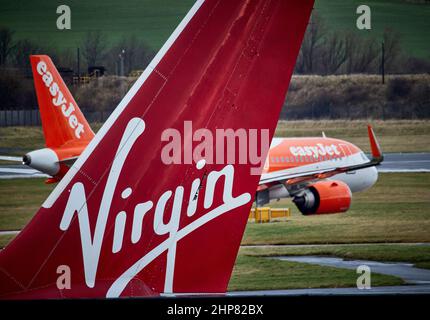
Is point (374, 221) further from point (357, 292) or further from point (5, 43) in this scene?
point (357, 292)

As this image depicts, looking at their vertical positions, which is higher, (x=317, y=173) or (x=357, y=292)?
(x=357, y=292)

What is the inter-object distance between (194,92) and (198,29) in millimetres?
366

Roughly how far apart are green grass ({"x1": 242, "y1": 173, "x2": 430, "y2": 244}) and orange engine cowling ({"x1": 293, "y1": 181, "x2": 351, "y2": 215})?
7.1 inches

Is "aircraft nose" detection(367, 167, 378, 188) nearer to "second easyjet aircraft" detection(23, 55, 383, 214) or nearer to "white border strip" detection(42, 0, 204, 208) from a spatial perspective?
"second easyjet aircraft" detection(23, 55, 383, 214)

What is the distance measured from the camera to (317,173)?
22078 millimetres

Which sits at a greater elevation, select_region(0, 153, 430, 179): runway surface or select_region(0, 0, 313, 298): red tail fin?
select_region(0, 0, 313, 298): red tail fin

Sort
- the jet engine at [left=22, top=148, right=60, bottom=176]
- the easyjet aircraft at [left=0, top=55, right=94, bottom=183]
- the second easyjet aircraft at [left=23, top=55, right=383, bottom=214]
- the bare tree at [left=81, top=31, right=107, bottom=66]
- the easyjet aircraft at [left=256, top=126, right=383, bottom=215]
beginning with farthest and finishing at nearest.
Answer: the easyjet aircraft at [left=256, top=126, right=383, bottom=215] < the jet engine at [left=22, top=148, right=60, bottom=176] < the second easyjet aircraft at [left=23, top=55, right=383, bottom=214] < the easyjet aircraft at [left=0, top=55, right=94, bottom=183] < the bare tree at [left=81, top=31, right=107, bottom=66]

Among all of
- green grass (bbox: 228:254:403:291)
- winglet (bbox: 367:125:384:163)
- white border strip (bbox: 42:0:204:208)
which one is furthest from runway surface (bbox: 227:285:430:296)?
winglet (bbox: 367:125:384:163)

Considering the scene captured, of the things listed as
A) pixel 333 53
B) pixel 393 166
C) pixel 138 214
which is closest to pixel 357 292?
pixel 138 214

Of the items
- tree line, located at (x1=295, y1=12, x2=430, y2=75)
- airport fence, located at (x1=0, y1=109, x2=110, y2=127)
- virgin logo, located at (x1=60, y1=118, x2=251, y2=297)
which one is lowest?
virgin logo, located at (x1=60, y1=118, x2=251, y2=297)

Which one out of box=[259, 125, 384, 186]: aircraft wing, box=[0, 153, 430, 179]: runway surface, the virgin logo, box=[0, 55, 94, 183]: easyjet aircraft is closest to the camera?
the virgin logo

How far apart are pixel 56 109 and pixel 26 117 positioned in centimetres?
71

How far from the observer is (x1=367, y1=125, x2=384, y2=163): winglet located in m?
12.3

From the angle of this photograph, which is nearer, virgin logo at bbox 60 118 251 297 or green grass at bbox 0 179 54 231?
virgin logo at bbox 60 118 251 297
